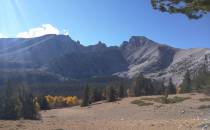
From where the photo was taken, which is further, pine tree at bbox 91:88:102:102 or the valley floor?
pine tree at bbox 91:88:102:102

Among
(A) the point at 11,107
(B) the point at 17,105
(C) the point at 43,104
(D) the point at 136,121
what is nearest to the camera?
(D) the point at 136,121

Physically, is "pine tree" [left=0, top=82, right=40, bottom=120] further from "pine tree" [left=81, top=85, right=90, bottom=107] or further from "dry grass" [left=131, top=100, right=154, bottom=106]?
"pine tree" [left=81, top=85, right=90, bottom=107]

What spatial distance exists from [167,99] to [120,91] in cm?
4957

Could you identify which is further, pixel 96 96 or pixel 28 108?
pixel 96 96

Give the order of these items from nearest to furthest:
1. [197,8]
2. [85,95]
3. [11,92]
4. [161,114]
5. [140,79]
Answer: [197,8]
[161,114]
[11,92]
[85,95]
[140,79]

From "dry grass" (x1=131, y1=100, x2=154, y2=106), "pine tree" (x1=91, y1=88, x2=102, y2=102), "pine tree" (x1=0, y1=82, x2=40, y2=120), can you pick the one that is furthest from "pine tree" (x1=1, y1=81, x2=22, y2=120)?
"pine tree" (x1=91, y1=88, x2=102, y2=102)

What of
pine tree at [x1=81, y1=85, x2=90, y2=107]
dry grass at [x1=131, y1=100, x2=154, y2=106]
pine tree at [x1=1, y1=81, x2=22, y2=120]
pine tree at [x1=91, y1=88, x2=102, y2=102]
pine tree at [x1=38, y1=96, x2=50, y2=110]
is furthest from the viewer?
pine tree at [x1=91, y1=88, x2=102, y2=102]

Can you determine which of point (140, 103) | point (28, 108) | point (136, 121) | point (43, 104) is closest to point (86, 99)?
point (43, 104)

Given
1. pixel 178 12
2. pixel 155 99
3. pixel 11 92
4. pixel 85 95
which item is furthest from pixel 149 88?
pixel 178 12

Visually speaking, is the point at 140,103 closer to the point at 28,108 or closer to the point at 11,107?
the point at 28,108

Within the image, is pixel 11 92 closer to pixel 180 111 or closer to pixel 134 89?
pixel 180 111

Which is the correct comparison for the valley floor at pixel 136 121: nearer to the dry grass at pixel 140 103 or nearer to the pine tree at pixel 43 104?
the dry grass at pixel 140 103

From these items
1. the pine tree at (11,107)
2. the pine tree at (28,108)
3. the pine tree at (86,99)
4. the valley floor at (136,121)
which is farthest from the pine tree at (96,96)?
the pine tree at (11,107)

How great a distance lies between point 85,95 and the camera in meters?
132
